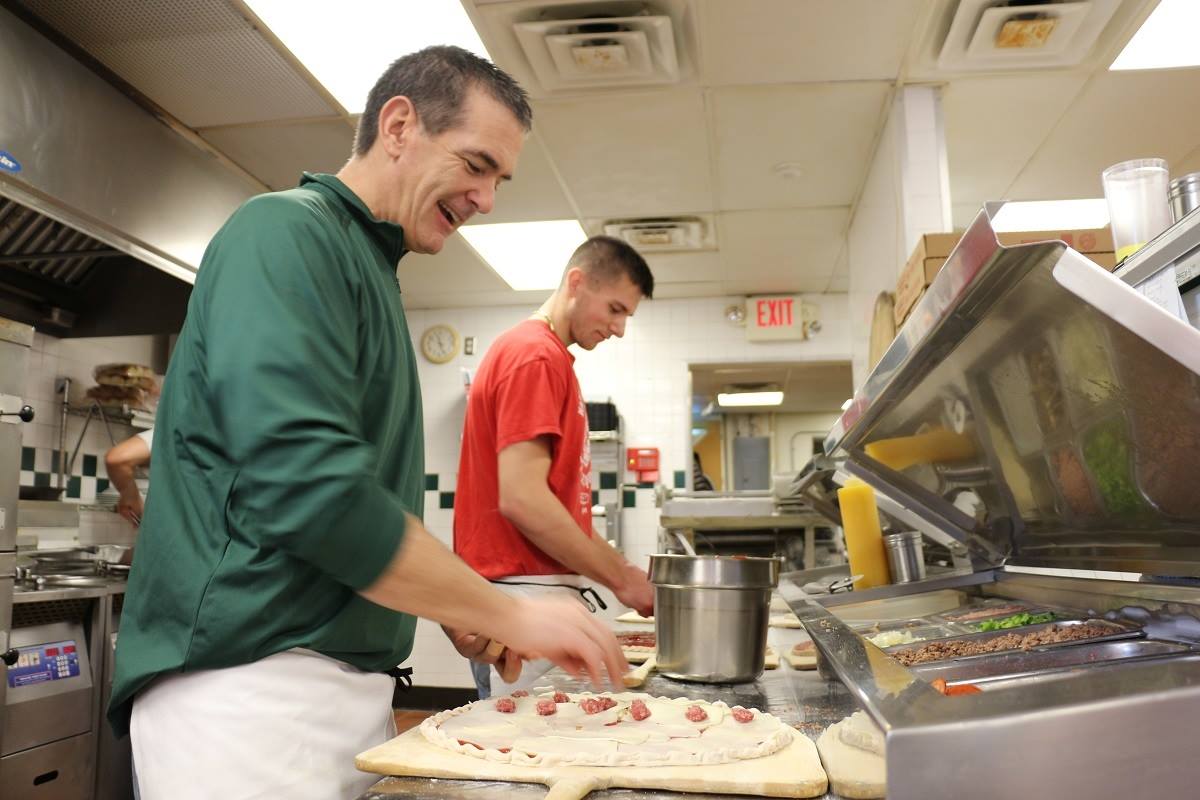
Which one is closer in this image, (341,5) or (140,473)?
→ (341,5)

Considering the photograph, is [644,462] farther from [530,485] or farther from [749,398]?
[530,485]

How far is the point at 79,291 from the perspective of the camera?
13.5 feet

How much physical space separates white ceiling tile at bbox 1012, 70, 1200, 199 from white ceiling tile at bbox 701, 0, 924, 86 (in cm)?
98

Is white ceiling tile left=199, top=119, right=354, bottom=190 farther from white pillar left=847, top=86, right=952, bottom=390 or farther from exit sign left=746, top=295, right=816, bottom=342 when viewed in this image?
exit sign left=746, top=295, right=816, bottom=342

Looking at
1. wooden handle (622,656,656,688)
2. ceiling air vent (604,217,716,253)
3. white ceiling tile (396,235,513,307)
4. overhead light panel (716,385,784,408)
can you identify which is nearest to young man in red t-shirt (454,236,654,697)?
wooden handle (622,656,656,688)

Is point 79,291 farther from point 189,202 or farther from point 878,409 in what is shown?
point 878,409

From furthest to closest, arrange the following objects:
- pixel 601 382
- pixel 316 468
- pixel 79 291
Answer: pixel 601 382, pixel 79 291, pixel 316 468

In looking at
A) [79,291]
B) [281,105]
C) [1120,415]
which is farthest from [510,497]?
[79,291]

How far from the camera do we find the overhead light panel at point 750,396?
939 cm

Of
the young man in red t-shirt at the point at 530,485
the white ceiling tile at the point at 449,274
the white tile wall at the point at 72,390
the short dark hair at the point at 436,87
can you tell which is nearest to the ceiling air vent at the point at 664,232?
the white ceiling tile at the point at 449,274

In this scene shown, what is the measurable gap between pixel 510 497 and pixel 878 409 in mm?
864

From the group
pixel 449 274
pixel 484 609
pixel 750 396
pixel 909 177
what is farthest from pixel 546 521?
pixel 750 396

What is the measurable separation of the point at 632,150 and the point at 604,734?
3.32 metres

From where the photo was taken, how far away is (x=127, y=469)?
4.13 meters
